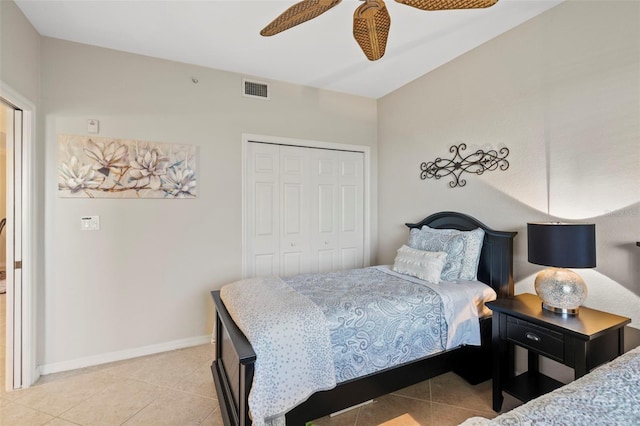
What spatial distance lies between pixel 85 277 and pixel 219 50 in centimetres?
237

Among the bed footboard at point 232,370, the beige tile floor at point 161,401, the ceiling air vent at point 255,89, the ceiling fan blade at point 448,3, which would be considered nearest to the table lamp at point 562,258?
the beige tile floor at point 161,401

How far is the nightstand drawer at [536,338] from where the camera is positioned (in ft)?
5.57

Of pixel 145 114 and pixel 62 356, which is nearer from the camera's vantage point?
pixel 62 356

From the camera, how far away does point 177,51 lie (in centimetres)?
277

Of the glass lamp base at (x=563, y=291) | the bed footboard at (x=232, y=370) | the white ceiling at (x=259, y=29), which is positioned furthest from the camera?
the white ceiling at (x=259, y=29)

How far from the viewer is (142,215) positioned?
2814 mm

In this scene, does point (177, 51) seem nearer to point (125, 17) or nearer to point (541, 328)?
point (125, 17)

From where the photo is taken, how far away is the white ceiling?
7.13ft

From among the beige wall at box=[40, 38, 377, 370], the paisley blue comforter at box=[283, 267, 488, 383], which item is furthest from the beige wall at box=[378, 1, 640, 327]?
the beige wall at box=[40, 38, 377, 370]

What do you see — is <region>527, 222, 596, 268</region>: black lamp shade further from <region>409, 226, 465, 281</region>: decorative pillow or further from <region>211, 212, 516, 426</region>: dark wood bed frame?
<region>409, 226, 465, 281</region>: decorative pillow

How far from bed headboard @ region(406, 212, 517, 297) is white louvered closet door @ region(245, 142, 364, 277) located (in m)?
1.46

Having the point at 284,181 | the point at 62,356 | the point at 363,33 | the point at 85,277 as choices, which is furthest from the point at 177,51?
the point at 62,356

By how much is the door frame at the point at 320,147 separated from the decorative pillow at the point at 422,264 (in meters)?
1.19

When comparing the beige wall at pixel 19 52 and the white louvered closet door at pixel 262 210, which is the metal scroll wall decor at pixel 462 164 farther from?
the beige wall at pixel 19 52
